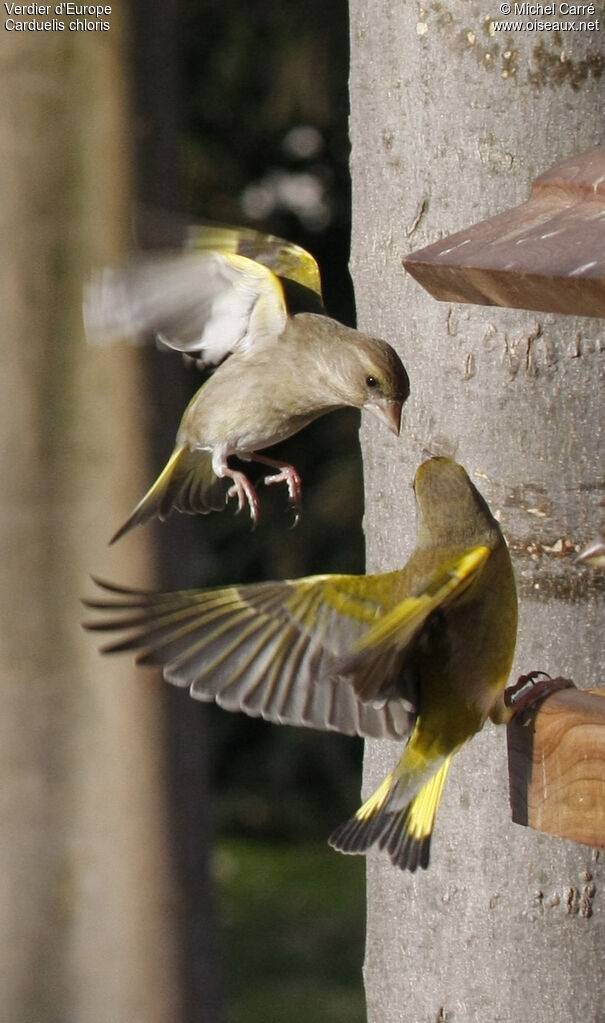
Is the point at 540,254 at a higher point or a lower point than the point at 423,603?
higher

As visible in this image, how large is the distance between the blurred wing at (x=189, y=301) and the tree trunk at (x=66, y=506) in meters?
1.46

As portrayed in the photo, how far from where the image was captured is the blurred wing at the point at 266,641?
273 cm

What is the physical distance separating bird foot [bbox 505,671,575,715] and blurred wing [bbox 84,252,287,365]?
1.09 metres

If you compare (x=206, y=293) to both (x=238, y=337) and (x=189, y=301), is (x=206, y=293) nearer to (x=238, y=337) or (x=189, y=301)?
(x=189, y=301)

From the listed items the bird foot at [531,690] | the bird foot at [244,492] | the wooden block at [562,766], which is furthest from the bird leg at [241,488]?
the wooden block at [562,766]

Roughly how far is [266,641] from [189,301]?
3.25ft

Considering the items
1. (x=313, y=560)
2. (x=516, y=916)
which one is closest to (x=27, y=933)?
(x=516, y=916)

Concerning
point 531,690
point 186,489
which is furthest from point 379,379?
point 186,489

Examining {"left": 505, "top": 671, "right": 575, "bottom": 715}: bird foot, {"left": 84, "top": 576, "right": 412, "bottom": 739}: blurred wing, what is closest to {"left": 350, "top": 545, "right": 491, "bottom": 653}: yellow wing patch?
{"left": 84, "top": 576, "right": 412, "bottom": 739}: blurred wing

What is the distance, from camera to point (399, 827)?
3037 millimetres

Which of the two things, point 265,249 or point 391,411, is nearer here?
point 391,411

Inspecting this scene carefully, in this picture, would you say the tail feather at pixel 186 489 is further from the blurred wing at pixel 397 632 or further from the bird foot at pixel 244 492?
the blurred wing at pixel 397 632

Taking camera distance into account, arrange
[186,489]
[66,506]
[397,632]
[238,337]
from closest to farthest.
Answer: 1. [397,632]
2. [238,337]
3. [186,489]
4. [66,506]

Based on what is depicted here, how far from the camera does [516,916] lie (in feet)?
10.6
